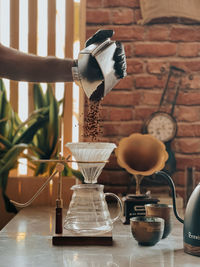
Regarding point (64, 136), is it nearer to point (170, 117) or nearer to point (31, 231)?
point (170, 117)

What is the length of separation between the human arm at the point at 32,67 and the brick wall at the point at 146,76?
703 millimetres

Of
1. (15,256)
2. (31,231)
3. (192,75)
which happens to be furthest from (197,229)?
(192,75)

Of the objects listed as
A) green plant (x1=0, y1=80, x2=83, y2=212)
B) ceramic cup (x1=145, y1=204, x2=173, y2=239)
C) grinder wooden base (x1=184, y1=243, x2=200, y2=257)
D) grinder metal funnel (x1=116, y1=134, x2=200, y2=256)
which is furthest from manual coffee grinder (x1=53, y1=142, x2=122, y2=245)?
green plant (x1=0, y1=80, x2=83, y2=212)

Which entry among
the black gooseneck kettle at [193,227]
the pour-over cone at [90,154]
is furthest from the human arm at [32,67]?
the black gooseneck kettle at [193,227]

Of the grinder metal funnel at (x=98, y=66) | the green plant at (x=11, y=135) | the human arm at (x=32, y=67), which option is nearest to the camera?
the grinder metal funnel at (x=98, y=66)

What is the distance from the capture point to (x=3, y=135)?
2.28 metres

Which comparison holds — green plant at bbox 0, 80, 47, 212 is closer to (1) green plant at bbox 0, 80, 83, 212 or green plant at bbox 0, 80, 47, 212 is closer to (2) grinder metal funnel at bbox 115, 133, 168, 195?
(1) green plant at bbox 0, 80, 83, 212

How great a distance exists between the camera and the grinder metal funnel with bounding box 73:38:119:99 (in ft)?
4.58

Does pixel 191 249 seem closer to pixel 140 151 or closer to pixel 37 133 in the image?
pixel 140 151

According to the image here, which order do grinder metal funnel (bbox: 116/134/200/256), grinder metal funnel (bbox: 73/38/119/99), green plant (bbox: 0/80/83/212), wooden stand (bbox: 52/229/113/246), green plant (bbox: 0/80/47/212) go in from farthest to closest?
green plant (bbox: 0/80/83/212)
green plant (bbox: 0/80/47/212)
grinder metal funnel (bbox: 116/134/200/256)
grinder metal funnel (bbox: 73/38/119/99)
wooden stand (bbox: 52/229/113/246)

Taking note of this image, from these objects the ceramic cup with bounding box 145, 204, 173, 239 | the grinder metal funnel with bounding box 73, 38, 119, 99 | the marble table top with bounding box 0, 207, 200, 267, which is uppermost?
the grinder metal funnel with bounding box 73, 38, 119, 99

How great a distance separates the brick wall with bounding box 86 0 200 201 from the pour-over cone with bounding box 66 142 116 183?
0.80 metres

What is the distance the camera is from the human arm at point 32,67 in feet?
5.00

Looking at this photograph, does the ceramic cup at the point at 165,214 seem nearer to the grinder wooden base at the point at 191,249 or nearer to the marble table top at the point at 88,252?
the marble table top at the point at 88,252
